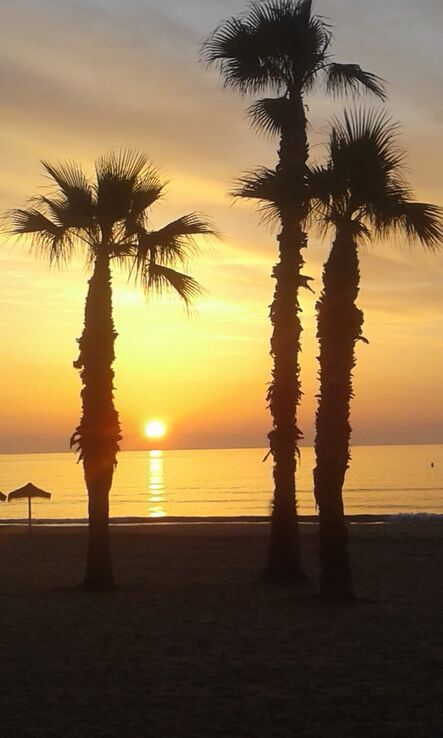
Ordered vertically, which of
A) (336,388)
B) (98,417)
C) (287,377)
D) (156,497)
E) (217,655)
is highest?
(287,377)

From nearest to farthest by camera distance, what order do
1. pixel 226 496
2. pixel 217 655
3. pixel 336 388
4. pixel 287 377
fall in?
pixel 217 655
pixel 336 388
pixel 287 377
pixel 226 496

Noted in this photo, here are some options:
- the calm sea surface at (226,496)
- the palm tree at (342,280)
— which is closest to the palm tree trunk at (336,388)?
the palm tree at (342,280)

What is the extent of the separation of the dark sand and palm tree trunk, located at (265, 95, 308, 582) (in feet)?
3.62

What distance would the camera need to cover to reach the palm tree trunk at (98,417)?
63.4ft

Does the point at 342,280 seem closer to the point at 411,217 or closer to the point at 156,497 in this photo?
the point at 411,217

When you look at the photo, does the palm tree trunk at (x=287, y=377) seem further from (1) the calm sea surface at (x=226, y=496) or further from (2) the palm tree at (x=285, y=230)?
(1) the calm sea surface at (x=226, y=496)

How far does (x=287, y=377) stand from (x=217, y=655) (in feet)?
27.9

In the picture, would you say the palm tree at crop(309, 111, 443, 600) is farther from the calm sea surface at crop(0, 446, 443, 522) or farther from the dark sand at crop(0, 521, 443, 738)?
the calm sea surface at crop(0, 446, 443, 522)

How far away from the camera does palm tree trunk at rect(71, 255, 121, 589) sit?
19.3 metres

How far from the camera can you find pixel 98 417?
19.3 m

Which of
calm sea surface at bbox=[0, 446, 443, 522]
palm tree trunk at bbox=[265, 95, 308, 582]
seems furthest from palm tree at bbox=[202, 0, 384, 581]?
Answer: calm sea surface at bbox=[0, 446, 443, 522]

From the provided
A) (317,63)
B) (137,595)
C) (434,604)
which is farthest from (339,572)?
(317,63)

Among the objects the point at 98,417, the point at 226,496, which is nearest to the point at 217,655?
the point at 98,417

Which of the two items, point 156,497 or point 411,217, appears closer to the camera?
point 411,217
